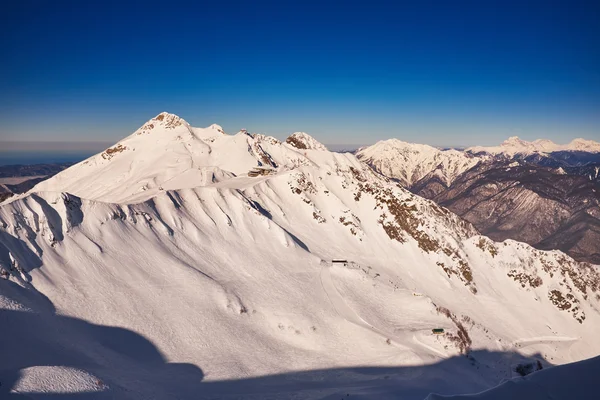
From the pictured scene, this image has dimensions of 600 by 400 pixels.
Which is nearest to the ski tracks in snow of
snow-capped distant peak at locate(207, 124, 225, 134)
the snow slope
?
the snow slope

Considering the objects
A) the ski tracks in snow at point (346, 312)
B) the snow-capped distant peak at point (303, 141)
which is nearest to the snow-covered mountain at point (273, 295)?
the ski tracks in snow at point (346, 312)

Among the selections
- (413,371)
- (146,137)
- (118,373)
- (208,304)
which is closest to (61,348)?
(118,373)

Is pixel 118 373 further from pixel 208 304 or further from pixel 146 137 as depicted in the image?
pixel 146 137

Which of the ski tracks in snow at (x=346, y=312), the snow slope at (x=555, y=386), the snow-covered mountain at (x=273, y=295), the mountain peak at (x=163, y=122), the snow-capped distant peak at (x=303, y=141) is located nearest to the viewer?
the snow slope at (x=555, y=386)

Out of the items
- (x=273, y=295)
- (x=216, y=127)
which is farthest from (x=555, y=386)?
(x=216, y=127)

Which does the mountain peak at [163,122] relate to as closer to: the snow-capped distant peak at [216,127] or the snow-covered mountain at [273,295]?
the snow-capped distant peak at [216,127]

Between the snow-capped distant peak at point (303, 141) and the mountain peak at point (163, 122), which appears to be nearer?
the mountain peak at point (163, 122)
